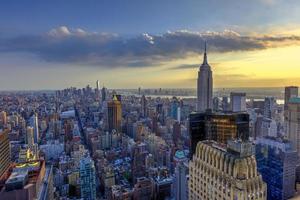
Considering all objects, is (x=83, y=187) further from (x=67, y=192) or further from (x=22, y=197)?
(x=22, y=197)

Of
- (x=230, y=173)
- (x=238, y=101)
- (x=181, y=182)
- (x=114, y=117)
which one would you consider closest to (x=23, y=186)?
(x=181, y=182)

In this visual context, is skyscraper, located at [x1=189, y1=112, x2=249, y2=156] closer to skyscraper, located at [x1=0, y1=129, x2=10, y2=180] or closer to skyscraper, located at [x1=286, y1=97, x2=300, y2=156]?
skyscraper, located at [x1=286, y1=97, x2=300, y2=156]

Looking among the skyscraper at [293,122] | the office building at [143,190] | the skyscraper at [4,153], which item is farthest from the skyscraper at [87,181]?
the skyscraper at [293,122]

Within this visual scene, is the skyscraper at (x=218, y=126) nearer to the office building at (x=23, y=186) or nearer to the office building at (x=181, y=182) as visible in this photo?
the office building at (x=181, y=182)

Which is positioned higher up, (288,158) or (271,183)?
(288,158)

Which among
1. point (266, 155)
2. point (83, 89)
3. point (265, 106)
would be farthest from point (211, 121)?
point (83, 89)

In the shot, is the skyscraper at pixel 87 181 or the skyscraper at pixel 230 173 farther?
the skyscraper at pixel 87 181
